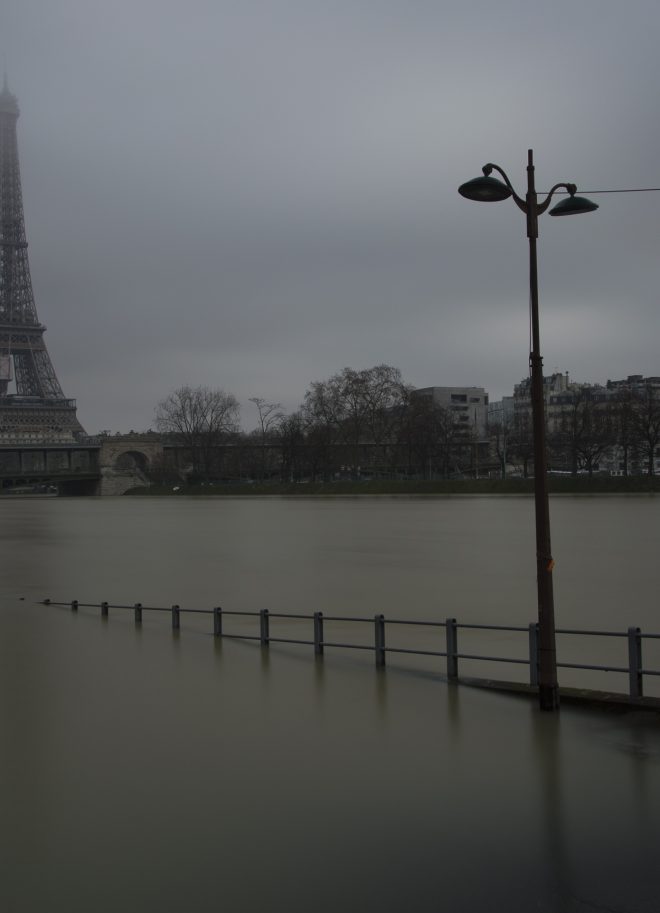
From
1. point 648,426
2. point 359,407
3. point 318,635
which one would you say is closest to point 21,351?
point 359,407

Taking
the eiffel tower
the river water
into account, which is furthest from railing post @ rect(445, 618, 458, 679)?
the eiffel tower

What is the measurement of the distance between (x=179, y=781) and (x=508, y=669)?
23.6ft

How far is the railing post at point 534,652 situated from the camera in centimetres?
1061

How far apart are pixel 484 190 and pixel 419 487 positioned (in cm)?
8665

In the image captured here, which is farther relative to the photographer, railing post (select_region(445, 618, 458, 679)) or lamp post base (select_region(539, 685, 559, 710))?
railing post (select_region(445, 618, 458, 679))

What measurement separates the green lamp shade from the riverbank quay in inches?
2819

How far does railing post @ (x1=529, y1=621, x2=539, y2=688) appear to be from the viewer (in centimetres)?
1061

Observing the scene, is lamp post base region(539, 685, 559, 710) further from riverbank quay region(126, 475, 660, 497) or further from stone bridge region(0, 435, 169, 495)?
stone bridge region(0, 435, 169, 495)

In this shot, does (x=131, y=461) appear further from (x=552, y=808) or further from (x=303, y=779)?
(x=552, y=808)

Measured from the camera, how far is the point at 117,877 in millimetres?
6305

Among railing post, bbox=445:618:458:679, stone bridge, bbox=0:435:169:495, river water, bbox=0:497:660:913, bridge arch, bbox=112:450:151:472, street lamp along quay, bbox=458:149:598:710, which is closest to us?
river water, bbox=0:497:660:913

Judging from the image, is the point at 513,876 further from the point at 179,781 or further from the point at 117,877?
the point at 179,781

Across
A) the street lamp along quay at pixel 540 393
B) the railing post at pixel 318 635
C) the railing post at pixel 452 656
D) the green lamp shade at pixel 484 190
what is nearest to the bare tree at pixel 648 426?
the railing post at pixel 318 635

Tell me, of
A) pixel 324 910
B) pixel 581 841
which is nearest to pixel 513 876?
pixel 581 841
